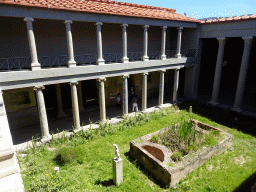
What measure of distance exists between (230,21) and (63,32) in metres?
10.9

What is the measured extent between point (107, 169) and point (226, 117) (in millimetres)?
9167

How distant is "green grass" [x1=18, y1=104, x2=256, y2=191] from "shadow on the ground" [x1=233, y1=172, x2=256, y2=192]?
0.10 meters

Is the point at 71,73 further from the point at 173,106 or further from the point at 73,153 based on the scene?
the point at 173,106

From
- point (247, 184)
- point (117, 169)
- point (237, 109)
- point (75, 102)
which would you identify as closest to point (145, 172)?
point (117, 169)

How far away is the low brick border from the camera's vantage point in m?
6.58

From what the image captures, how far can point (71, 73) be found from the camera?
30.6ft

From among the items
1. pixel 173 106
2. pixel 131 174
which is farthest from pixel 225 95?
pixel 131 174

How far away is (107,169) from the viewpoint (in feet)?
24.5

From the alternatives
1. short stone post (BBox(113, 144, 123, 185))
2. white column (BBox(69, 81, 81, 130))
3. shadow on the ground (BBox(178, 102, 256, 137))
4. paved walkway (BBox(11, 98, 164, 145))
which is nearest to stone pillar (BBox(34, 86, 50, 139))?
paved walkway (BBox(11, 98, 164, 145))

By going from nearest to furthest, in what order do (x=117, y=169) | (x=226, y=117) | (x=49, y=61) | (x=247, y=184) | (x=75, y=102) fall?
(x=117, y=169) < (x=247, y=184) < (x=75, y=102) < (x=49, y=61) < (x=226, y=117)

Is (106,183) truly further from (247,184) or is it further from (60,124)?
(60,124)

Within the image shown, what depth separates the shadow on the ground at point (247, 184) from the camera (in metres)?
6.43

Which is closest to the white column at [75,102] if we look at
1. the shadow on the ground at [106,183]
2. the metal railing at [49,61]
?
the metal railing at [49,61]

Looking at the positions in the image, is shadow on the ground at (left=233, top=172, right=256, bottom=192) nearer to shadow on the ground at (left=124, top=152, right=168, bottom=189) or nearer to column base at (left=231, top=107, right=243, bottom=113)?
shadow on the ground at (left=124, top=152, right=168, bottom=189)
